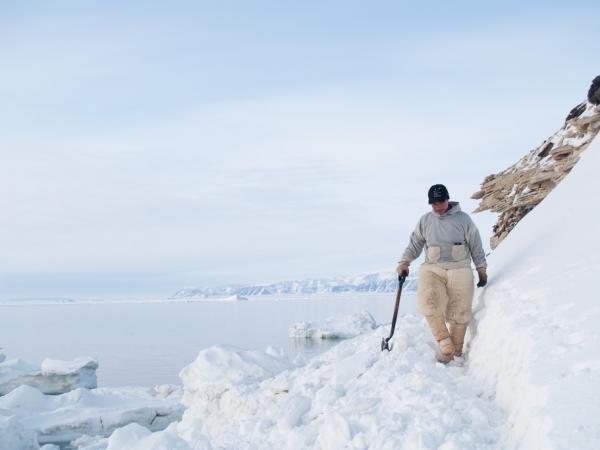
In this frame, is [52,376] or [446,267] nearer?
[446,267]

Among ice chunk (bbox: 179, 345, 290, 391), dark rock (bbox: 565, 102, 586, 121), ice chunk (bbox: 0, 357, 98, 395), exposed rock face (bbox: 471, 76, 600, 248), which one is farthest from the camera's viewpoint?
ice chunk (bbox: 0, 357, 98, 395)

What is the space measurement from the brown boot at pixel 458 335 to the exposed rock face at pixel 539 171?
19.1ft

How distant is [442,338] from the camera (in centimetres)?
639

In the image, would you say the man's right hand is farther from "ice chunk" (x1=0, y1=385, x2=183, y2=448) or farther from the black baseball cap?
"ice chunk" (x1=0, y1=385, x2=183, y2=448)

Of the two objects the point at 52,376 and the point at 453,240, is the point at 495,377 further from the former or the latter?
the point at 52,376

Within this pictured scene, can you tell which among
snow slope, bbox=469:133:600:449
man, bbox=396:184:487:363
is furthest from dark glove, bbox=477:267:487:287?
snow slope, bbox=469:133:600:449

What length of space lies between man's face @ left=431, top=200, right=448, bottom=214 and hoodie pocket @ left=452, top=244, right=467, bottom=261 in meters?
0.42

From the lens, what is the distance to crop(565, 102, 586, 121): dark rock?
12.3m

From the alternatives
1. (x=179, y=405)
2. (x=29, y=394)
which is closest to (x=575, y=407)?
(x=179, y=405)

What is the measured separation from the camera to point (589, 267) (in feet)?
18.5

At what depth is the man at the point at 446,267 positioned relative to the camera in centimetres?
654

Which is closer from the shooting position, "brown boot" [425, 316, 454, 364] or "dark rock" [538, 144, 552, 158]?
"brown boot" [425, 316, 454, 364]

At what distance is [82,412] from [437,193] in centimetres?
1474

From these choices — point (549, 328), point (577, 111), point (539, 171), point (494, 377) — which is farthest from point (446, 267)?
point (577, 111)
